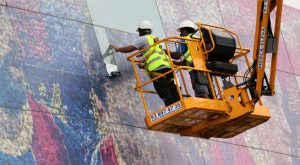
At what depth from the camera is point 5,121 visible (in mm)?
12859

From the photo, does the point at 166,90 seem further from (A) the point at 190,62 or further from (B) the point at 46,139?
(B) the point at 46,139

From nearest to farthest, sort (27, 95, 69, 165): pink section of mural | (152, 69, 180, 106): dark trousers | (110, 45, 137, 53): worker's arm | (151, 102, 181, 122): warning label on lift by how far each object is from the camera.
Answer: (27, 95, 69, 165): pink section of mural
(151, 102, 181, 122): warning label on lift
(152, 69, 180, 106): dark trousers
(110, 45, 137, 53): worker's arm

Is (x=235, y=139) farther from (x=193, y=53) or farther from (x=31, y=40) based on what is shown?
(x=31, y=40)

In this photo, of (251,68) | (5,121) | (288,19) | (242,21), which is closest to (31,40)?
(5,121)

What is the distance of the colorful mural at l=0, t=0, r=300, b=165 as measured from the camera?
13.2 m

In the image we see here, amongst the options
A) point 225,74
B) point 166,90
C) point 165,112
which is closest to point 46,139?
point 165,112

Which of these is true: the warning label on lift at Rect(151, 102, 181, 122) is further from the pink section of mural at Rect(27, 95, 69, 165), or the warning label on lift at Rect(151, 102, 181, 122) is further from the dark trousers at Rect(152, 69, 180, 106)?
the pink section of mural at Rect(27, 95, 69, 165)

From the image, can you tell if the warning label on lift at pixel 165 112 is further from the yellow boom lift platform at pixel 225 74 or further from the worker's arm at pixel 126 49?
the worker's arm at pixel 126 49

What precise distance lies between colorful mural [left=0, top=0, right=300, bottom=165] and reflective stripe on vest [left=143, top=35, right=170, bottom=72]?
1.30 m

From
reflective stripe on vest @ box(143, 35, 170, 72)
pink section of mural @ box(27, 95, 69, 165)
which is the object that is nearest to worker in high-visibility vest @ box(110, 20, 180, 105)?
reflective stripe on vest @ box(143, 35, 170, 72)

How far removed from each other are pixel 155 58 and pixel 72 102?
1.64m

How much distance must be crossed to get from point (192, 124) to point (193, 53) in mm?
1235

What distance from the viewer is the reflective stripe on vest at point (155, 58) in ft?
45.9

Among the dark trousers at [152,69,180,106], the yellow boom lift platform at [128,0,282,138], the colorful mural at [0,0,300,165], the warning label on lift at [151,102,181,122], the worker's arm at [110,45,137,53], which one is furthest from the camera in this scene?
the worker's arm at [110,45,137,53]
